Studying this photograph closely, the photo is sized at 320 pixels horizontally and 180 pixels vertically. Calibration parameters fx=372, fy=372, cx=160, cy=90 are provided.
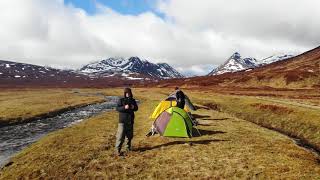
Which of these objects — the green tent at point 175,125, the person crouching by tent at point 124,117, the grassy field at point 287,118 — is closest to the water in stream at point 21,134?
the person crouching by tent at point 124,117

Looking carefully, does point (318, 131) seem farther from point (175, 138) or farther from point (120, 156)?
point (120, 156)

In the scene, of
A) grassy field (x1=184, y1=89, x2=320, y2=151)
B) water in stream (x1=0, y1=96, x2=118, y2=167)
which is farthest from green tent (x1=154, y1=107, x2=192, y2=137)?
water in stream (x1=0, y1=96, x2=118, y2=167)

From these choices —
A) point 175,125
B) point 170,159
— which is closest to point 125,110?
point 170,159

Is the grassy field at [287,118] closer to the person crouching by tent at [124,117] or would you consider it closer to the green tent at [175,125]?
the green tent at [175,125]

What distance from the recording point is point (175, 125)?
3167 cm

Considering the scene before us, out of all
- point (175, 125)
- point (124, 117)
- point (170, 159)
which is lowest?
point (170, 159)

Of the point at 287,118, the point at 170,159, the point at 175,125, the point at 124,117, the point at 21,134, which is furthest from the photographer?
the point at 287,118

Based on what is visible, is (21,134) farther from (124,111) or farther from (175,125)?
(124,111)

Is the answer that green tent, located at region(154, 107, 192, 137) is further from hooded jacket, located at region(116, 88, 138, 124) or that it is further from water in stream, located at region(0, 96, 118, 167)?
water in stream, located at region(0, 96, 118, 167)

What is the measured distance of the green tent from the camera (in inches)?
1239

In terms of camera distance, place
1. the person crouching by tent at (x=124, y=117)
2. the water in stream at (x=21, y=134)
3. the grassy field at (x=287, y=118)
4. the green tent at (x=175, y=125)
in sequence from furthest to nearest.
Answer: the grassy field at (x=287, y=118) < the green tent at (x=175, y=125) < the water in stream at (x=21, y=134) < the person crouching by tent at (x=124, y=117)

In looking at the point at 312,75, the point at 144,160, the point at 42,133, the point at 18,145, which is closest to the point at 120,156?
the point at 144,160

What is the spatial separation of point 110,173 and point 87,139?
11.2 m

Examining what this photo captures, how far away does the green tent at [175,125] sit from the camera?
31.5 meters
